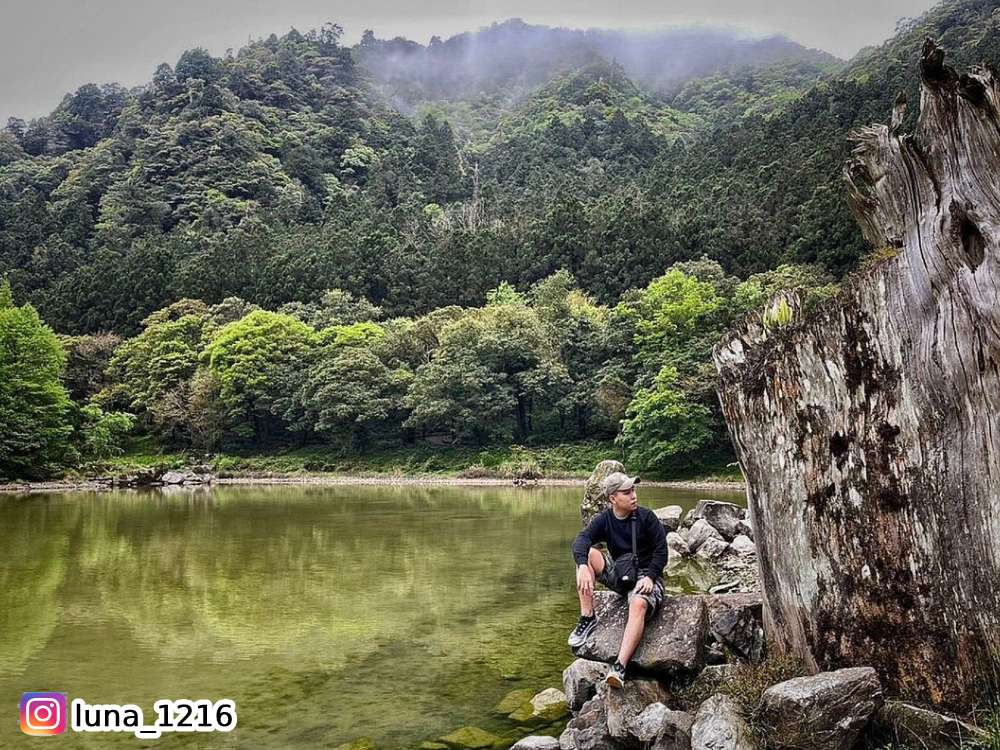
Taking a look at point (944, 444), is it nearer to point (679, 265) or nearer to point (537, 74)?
point (679, 265)

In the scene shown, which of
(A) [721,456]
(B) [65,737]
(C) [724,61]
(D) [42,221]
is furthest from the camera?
(C) [724,61]

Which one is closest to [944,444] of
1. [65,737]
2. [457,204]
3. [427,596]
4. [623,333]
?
[65,737]

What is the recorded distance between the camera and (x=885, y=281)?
18.0ft

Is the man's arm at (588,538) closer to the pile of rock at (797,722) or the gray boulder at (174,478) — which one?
the pile of rock at (797,722)

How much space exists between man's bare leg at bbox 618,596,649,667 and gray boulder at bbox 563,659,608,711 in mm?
947

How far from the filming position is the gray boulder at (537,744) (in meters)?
5.78

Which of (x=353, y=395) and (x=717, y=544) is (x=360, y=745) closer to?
(x=717, y=544)

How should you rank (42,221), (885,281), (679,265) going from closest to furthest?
(885,281) < (679,265) < (42,221)

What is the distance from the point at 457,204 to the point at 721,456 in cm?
6280

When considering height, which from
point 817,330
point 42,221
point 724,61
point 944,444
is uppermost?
point 724,61

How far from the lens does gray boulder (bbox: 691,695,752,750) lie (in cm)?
494

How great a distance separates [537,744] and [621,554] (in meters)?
1.56

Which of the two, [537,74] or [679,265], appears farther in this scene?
[537,74]

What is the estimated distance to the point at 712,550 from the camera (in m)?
13.3
